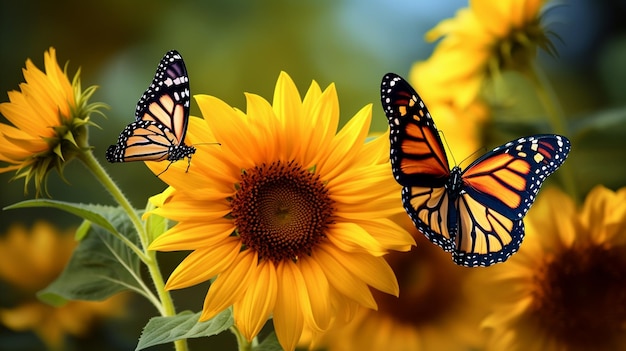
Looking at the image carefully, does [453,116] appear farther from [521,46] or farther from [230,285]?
[230,285]

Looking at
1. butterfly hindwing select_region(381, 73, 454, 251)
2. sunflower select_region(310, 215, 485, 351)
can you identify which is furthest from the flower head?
sunflower select_region(310, 215, 485, 351)

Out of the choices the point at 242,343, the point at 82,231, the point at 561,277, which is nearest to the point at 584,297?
the point at 561,277

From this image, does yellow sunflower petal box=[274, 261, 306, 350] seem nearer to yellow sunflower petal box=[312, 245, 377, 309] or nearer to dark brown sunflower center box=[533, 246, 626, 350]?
yellow sunflower petal box=[312, 245, 377, 309]

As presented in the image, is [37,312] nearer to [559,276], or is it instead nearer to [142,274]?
[142,274]

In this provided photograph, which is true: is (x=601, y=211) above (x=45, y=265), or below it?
above

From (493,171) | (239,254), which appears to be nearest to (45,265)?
(239,254)
